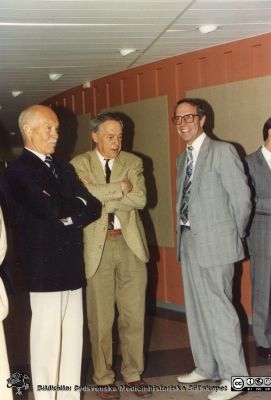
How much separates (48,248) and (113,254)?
0.65 m

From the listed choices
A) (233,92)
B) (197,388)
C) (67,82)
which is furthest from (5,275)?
(67,82)

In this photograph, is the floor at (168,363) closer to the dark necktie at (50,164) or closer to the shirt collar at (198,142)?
the dark necktie at (50,164)

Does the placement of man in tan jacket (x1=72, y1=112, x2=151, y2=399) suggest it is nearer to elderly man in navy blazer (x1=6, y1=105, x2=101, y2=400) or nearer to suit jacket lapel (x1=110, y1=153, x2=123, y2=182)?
suit jacket lapel (x1=110, y1=153, x2=123, y2=182)

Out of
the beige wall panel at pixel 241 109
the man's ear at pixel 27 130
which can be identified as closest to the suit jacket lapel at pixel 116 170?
the man's ear at pixel 27 130

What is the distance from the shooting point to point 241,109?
5043 millimetres

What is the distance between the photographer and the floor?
3539 millimetres

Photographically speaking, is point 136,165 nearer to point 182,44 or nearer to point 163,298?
point 182,44

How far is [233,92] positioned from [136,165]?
190 cm

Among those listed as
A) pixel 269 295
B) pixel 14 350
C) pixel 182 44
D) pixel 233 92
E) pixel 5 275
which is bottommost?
pixel 14 350

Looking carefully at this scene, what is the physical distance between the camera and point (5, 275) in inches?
113

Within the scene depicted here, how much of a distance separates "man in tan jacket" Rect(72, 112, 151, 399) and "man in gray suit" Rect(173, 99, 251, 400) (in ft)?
1.12

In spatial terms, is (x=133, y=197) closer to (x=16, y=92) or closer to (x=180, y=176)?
(x=180, y=176)

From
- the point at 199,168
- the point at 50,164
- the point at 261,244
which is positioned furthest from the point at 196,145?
the point at 261,244

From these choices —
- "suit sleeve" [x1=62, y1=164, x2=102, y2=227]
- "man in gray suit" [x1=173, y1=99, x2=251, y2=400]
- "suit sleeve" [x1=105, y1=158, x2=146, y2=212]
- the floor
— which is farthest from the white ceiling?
the floor
